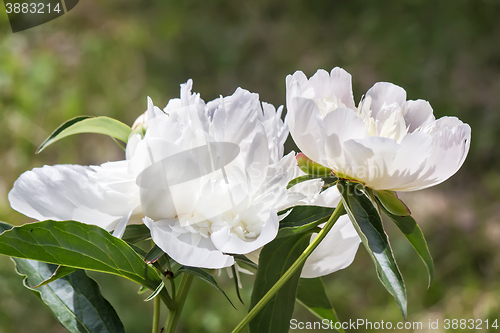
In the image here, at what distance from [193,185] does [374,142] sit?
117 mm

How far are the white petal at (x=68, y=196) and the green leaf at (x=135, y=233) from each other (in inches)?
0.7

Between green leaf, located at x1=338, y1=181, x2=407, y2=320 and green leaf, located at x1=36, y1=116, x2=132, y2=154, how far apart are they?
18 cm

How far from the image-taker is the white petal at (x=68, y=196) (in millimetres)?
294

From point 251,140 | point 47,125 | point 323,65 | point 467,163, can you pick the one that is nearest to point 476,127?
point 467,163

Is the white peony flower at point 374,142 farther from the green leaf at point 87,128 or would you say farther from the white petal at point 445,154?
the green leaf at point 87,128

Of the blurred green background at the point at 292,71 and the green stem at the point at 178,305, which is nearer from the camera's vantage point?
the green stem at the point at 178,305

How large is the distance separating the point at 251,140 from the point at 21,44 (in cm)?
188

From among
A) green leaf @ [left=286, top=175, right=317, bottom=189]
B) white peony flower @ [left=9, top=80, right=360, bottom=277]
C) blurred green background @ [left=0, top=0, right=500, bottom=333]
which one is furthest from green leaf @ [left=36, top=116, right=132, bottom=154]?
blurred green background @ [left=0, top=0, right=500, bottom=333]

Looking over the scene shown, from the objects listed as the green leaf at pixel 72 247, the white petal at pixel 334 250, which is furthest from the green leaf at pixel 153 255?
the white petal at pixel 334 250

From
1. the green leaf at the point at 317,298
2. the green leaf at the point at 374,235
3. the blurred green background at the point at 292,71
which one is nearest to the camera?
the green leaf at the point at 374,235

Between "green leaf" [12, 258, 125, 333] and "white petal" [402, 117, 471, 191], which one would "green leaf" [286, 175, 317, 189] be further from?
"green leaf" [12, 258, 125, 333]

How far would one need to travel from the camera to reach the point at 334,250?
33 centimetres

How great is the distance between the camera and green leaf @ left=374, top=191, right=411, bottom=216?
11.6 inches

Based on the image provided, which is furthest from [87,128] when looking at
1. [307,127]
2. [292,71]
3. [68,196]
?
[292,71]
